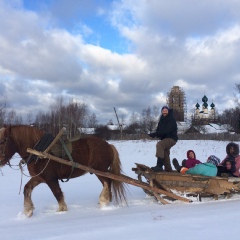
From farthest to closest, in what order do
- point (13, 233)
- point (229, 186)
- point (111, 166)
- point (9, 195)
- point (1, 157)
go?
1. point (9, 195)
2. point (111, 166)
3. point (229, 186)
4. point (1, 157)
5. point (13, 233)

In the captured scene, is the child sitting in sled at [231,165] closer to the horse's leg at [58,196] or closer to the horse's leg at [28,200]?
the horse's leg at [58,196]

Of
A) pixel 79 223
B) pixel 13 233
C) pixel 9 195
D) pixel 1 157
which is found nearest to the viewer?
pixel 13 233

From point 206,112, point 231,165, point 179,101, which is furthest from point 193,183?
point 206,112

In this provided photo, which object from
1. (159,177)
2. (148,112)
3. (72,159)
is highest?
(148,112)

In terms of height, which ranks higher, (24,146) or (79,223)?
(24,146)

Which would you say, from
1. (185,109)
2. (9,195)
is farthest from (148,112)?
(9,195)

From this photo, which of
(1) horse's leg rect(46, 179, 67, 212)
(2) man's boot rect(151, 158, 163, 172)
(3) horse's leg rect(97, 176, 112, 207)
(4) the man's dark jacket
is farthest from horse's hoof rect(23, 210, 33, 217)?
(4) the man's dark jacket

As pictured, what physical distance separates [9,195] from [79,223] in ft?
12.4

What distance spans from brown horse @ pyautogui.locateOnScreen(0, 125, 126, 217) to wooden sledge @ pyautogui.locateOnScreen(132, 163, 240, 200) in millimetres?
760

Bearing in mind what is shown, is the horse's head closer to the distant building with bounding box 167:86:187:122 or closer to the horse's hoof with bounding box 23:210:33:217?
the horse's hoof with bounding box 23:210:33:217

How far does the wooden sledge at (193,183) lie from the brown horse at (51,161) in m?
0.76

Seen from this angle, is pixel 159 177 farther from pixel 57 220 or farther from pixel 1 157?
pixel 1 157

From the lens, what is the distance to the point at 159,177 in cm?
650

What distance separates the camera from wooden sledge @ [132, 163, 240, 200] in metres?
6.29
